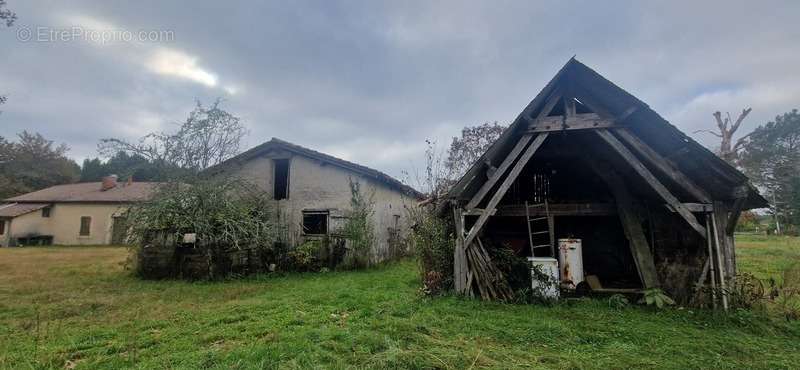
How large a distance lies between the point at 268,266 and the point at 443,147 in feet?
23.2

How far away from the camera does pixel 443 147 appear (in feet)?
39.8

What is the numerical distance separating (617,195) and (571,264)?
6.02ft

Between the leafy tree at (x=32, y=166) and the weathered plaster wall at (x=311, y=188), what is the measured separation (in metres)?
33.6

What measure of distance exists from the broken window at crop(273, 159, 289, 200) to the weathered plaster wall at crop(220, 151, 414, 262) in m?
0.16

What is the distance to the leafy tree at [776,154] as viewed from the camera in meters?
30.1

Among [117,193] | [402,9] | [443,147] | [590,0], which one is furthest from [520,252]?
[117,193]

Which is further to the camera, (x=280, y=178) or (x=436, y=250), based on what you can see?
(x=280, y=178)

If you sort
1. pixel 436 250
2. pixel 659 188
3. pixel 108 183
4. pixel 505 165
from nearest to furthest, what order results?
pixel 659 188 → pixel 505 165 → pixel 436 250 → pixel 108 183

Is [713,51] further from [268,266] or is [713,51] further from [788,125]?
[788,125]

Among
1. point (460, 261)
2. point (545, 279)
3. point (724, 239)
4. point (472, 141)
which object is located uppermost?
point (472, 141)

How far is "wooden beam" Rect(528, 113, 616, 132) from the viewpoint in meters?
5.77

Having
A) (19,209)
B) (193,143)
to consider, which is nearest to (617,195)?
(193,143)

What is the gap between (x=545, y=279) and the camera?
19.8 feet

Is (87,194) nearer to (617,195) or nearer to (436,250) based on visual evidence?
(436,250)
